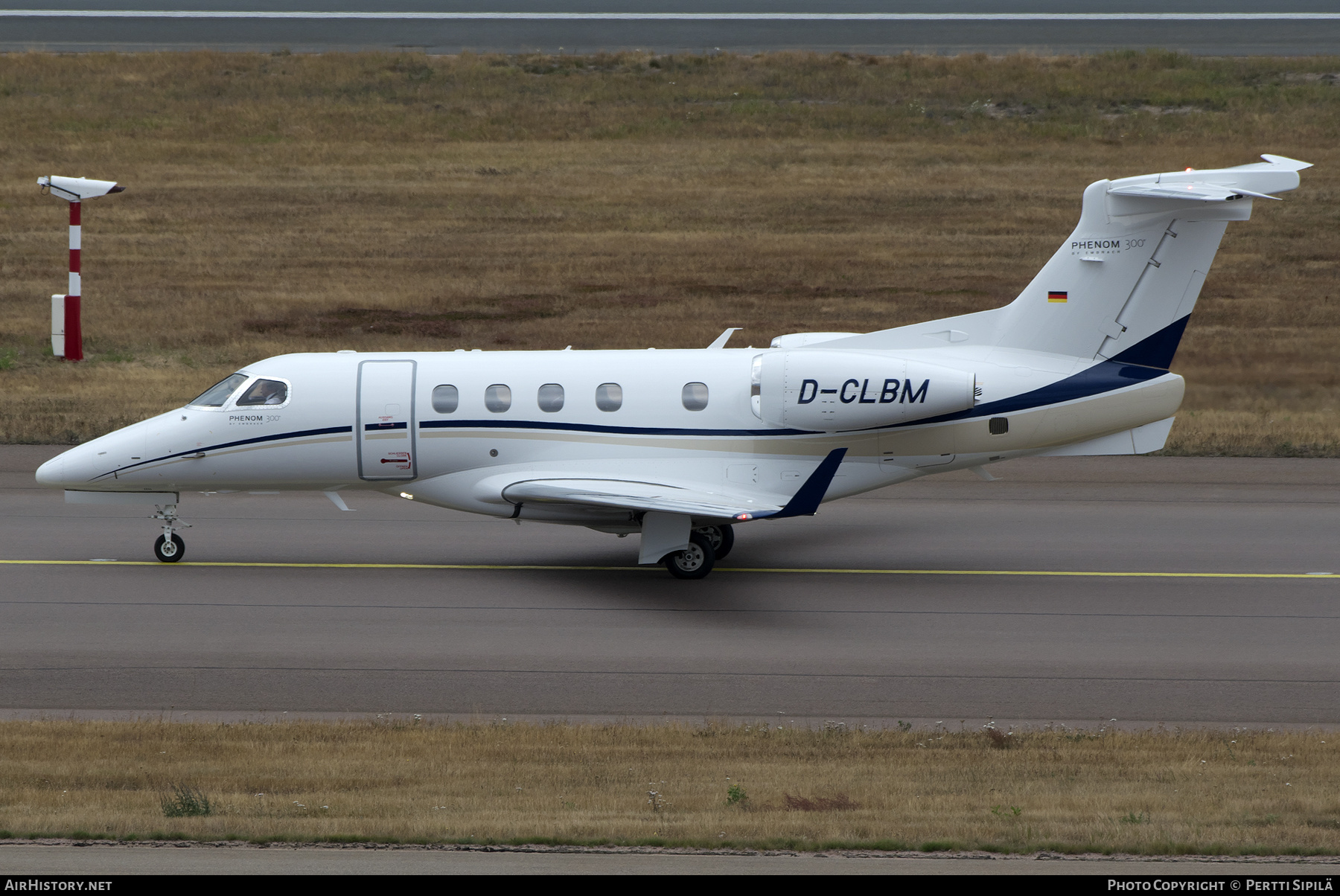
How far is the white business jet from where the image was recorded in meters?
18.6

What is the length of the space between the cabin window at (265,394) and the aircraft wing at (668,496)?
344 cm

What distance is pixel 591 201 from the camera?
47.8m

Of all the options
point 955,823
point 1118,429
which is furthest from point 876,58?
point 955,823

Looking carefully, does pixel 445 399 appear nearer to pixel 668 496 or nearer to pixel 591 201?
pixel 668 496

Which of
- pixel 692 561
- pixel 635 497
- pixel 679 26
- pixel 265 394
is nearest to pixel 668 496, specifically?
pixel 635 497

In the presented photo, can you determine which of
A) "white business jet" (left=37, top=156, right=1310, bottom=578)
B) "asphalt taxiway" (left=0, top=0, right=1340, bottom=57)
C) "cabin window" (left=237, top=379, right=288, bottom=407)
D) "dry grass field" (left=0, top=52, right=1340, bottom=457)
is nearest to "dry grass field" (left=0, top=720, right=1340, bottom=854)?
"white business jet" (left=37, top=156, right=1310, bottom=578)

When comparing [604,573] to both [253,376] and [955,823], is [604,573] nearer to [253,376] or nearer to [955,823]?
[253,376]

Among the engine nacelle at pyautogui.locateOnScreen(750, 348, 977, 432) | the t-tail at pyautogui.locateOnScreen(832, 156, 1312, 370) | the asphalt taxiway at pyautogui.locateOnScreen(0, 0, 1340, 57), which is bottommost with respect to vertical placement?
the engine nacelle at pyautogui.locateOnScreen(750, 348, 977, 432)

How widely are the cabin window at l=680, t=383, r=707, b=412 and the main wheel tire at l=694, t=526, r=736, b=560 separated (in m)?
1.68

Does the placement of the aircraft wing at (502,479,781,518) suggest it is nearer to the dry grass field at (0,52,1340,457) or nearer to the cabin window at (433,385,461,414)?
the cabin window at (433,385,461,414)

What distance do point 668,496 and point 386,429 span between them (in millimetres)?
4051

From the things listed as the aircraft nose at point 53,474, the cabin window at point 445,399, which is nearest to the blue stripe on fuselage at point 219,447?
the aircraft nose at point 53,474

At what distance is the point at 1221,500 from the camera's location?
917 inches

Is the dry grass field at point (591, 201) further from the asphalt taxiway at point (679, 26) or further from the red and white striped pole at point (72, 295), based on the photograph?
the asphalt taxiway at point (679, 26)
